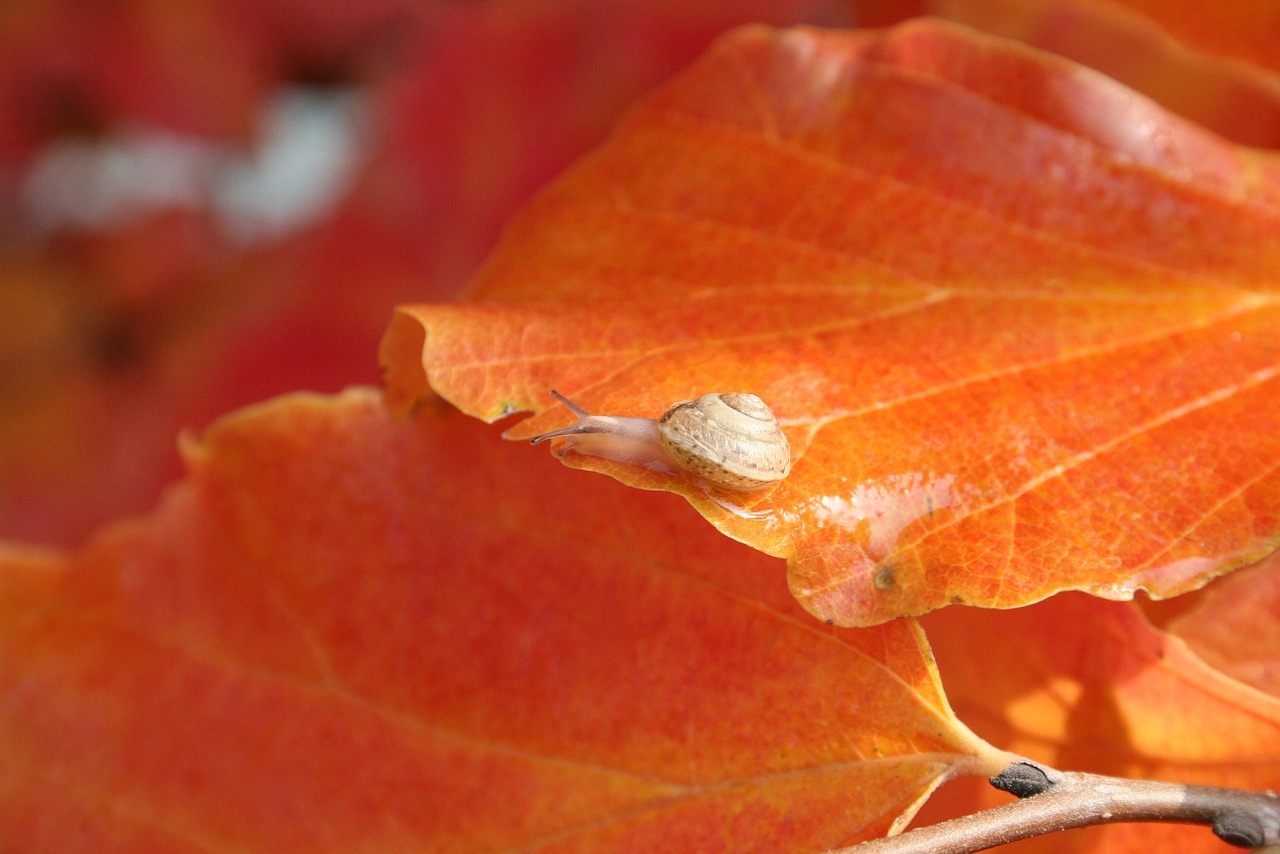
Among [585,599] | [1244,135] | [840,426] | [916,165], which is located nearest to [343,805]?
[585,599]

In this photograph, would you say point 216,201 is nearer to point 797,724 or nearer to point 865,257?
point 865,257

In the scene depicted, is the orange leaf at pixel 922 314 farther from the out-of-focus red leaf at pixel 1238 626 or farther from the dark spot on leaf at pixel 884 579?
the out-of-focus red leaf at pixel 1238 626

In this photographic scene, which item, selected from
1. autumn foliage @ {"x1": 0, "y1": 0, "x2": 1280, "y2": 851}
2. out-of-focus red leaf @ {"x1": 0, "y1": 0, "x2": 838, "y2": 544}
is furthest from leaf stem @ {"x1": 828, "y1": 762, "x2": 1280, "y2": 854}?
out-of-focus red leaf @ {"x1": 0, "y1": 0, "x2": 838, "y2": 544}

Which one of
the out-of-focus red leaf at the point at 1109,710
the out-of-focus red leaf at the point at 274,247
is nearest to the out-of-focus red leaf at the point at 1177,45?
the out-of-focus red leaf at the point at 274,247

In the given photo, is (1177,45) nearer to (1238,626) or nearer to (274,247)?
(1238,626)

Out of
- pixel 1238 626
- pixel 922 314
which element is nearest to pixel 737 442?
pixel 922 314
